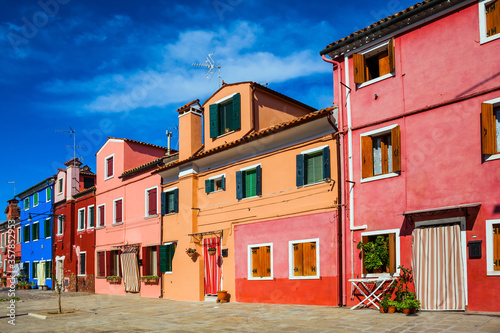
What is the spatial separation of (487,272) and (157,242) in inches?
678

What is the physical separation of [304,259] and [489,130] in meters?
7.59

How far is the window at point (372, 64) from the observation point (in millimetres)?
15938

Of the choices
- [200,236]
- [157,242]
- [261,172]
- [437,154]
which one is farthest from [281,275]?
[157,242]

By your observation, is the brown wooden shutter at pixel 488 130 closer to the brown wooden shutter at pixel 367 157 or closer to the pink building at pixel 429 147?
the pink building at pixel 429 147

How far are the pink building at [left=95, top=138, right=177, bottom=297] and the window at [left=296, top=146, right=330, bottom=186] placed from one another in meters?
9.77

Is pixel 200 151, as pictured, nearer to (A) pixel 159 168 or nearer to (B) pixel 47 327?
(A) pixel 159 168

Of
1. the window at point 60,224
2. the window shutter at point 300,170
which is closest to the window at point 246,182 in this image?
the window shutter at point 300,170

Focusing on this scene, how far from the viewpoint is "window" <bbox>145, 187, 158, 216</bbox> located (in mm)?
26703

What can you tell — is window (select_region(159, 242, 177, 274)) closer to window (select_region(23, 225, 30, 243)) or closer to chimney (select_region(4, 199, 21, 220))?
window (select_region(23, 225, 30, 243))

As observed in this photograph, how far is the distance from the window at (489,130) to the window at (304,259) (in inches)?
256

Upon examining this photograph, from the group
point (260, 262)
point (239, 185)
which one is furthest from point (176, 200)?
point (260, 262)

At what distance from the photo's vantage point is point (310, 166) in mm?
18156

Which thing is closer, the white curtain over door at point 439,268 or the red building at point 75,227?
the white curtain over door at point 439,268

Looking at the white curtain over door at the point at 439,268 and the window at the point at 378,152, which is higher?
the window at the point at 378,152
